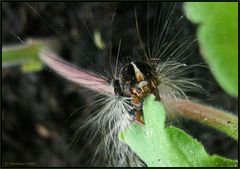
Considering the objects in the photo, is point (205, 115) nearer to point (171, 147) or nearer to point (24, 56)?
point (171, 147)

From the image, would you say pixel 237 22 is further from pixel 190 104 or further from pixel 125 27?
pixel 125 27

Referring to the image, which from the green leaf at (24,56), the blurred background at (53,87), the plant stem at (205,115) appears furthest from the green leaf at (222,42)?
the green leaf at (24,56)

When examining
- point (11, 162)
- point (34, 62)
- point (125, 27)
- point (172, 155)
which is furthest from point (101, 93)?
point (11, 162)

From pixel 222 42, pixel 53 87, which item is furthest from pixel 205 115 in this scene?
pixel 53 87

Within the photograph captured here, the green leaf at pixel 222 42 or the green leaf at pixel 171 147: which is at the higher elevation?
the green leaf at pixel 222 42

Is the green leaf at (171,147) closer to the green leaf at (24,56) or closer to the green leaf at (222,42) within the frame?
the green leaf at (222,42)
